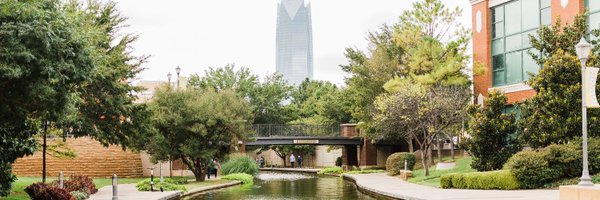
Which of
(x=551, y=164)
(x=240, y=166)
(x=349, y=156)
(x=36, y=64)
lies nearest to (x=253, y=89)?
(x=349, y=156)

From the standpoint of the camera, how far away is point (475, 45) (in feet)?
140

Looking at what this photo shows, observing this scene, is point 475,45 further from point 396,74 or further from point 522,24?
point 396,74

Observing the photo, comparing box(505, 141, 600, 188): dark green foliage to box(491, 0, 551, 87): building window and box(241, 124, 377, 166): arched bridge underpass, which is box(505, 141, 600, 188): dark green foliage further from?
box(241, 124, 377, 166): arched bridge underpass

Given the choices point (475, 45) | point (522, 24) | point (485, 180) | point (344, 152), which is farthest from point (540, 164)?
point (344, 152)

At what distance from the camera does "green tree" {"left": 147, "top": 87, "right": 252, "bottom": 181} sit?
35031 mm

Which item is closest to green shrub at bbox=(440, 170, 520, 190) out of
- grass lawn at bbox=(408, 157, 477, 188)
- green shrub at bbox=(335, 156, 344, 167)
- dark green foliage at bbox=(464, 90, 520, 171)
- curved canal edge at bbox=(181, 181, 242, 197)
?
grass lawn at bbox=(408, 157, 477, 188)

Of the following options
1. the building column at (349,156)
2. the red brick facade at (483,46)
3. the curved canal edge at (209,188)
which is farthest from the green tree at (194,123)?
the building column at (349,156)

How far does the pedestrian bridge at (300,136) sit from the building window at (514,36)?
1832cm

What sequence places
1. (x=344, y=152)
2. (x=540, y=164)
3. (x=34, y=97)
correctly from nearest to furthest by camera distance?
(x=34, y=97) → (x=540, y=164) → (x=344, y=152)

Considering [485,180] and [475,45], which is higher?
[475,45]

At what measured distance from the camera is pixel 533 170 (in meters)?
24.5

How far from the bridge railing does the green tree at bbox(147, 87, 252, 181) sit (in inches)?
751

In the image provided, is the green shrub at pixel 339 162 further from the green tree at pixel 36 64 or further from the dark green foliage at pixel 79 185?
the green tree at pixel 36 64

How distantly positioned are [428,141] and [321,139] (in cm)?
2074
